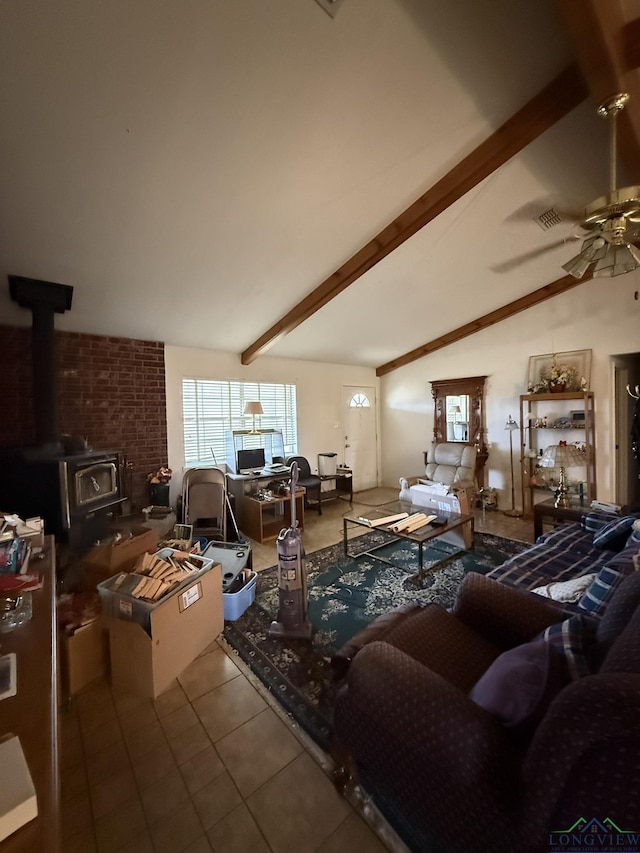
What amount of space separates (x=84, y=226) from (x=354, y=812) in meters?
3.33

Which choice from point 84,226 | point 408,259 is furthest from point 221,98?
point 408,259

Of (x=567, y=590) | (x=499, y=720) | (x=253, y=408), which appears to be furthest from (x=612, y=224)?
(x=253, y=408)

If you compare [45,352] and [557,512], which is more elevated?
[45,352]

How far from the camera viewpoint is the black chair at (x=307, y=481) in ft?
15.9

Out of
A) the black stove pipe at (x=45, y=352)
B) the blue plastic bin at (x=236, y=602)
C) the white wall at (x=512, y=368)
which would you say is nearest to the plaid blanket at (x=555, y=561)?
the blue plastic bin at (x=236, y=602)

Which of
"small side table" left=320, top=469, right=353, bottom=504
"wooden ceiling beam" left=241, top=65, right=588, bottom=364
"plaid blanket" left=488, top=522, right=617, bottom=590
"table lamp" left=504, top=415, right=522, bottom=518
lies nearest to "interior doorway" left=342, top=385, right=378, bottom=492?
"small side table" left=320, top=469, right=353, bottom=504

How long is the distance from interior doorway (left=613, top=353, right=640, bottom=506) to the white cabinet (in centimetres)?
30

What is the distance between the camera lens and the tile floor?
122 centimetres

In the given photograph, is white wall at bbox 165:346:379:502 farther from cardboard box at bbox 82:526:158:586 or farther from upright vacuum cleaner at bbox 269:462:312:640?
upright vacuum cleaner at bbox 269:462:312:640

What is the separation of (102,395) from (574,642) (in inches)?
167

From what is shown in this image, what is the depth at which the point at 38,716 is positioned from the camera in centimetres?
85

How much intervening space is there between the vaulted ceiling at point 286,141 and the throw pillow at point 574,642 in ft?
7.53

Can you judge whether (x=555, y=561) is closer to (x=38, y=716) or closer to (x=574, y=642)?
(x=574, y=642)

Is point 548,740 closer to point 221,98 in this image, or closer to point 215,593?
point 215,593
